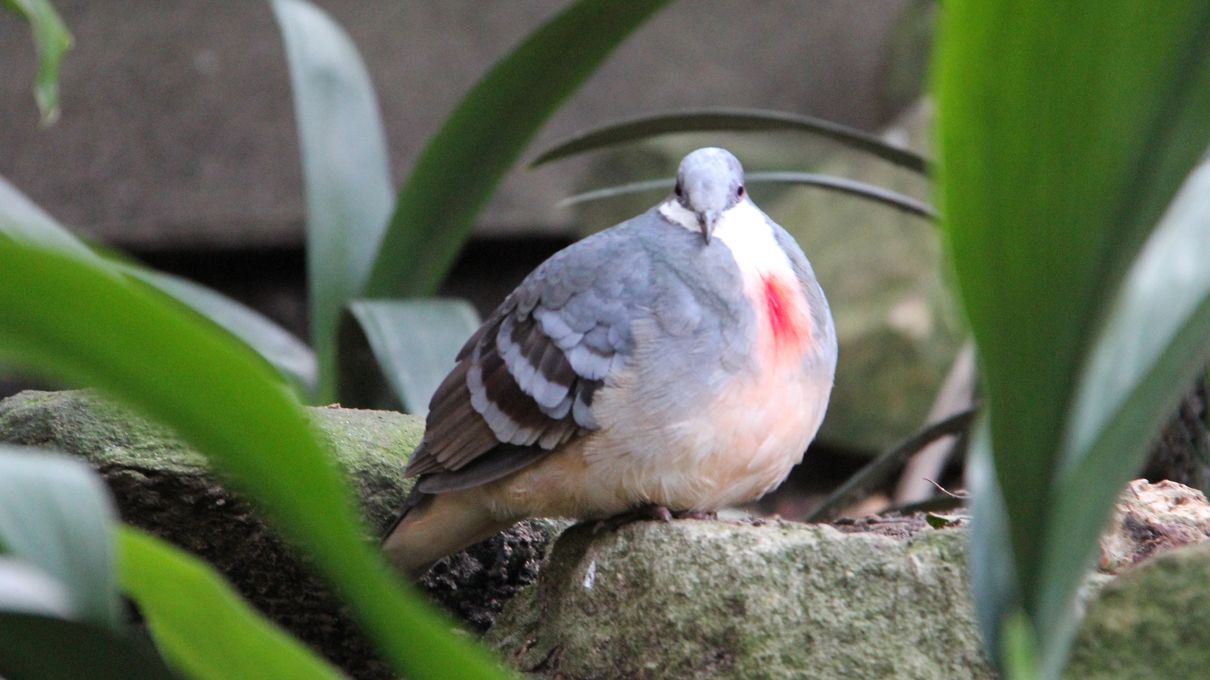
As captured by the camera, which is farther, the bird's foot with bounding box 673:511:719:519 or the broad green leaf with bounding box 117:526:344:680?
the bird's foot with bounding box 673:511:719:519

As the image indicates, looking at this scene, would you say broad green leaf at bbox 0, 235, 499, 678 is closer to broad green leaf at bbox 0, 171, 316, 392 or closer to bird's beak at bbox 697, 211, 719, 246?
bird's beak at bbox 697, 211, 719, 246

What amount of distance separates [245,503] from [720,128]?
1.29 meters

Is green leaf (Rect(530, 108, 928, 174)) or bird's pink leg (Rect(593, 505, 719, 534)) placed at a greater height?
green leaf (Rect(530, 108, 928, 174))

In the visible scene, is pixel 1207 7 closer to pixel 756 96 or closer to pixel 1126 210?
pixel 1126 210

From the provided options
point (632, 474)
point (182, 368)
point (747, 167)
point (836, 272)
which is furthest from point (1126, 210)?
point (747, 167)

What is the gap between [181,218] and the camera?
204 inches

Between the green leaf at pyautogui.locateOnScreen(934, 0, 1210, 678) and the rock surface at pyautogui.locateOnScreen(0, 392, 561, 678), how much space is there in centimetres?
124

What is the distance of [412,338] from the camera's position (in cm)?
265

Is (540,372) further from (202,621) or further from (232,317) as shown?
(232,317)

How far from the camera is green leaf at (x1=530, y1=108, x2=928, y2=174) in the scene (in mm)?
2598

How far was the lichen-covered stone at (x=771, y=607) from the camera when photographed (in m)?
1.44

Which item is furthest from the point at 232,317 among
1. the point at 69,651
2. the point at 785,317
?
the point at 69,651

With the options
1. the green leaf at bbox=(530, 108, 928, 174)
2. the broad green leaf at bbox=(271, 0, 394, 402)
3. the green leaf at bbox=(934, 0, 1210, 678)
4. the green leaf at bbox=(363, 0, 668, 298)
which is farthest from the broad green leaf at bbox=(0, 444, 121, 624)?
the broad green leaf at bbox=(271, 0, 394, 402)

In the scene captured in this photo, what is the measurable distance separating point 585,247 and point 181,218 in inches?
145
